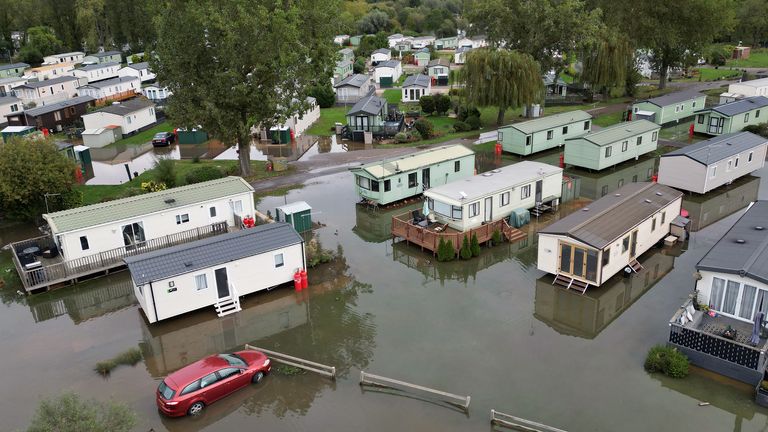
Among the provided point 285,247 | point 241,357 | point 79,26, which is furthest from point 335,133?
point 79,26

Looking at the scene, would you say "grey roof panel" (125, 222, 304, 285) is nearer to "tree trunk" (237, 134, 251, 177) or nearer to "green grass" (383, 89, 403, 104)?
"tree trunk" (237, 134, 251, 177)

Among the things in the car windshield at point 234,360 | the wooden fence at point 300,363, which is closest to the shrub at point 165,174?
the wooden fence at point 300,363

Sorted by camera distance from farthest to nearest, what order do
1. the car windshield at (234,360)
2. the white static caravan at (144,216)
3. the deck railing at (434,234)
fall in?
the deck railing at (434,234), the white static caravan at (144,216), the car windshield at (234,360)

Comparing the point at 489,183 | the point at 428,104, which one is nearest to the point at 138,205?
the point at 489,183

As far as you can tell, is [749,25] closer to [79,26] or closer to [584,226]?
[584,226]

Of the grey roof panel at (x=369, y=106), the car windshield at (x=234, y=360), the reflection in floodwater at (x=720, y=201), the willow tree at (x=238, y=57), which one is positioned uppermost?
the willow tree at (x=238, y=57)

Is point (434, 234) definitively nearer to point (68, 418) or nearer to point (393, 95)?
point (68, 418)

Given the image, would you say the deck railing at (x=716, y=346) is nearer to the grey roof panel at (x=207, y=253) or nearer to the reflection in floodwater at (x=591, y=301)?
the reflection in floodwater at (x=591, y=301)
